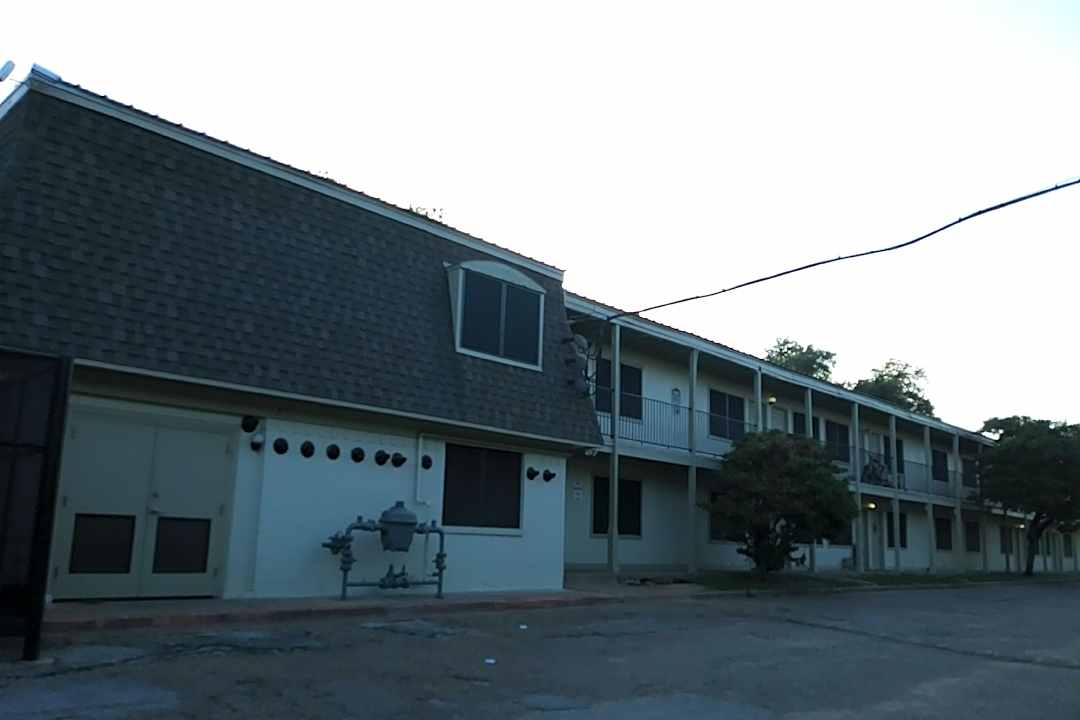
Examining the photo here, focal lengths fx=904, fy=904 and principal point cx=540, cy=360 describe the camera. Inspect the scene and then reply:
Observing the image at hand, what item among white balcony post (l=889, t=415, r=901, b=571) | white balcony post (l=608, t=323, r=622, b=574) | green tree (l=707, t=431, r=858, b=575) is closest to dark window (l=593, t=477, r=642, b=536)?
white balcony post (l=608, t=323, r=622, b=574)

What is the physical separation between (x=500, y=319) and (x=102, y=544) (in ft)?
22.9

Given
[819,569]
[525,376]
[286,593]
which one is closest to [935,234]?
[525,376]

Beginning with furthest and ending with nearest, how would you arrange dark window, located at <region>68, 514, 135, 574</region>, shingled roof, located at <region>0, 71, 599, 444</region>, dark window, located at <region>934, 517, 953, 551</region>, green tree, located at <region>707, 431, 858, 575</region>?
dark window, located at <region>934, 517, 953, 551</region> < green tree, located at <region>707, 431, 858, 575</region> < dark window, located at <region>68, 514, 135, 574</region> < shingled roof, located at <region>0, 71, 599, 444</region>

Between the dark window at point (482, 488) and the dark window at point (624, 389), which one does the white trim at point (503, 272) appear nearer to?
the dark window at point (482, 488)

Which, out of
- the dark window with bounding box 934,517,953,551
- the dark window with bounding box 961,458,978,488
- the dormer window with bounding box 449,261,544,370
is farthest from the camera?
the dark window with bounding box 961,458,978,488

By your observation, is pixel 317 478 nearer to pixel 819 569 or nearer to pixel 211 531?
pixel 211 531

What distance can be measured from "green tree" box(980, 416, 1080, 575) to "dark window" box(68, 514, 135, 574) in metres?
30.8

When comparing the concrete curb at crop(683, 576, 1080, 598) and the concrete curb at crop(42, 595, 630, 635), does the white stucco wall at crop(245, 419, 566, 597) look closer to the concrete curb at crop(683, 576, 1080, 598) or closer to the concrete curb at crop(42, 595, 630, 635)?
the concrete curb at crop(42, 595, 630, 635)

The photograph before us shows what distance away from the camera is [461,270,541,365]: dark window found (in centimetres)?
1444

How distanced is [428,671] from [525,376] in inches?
310

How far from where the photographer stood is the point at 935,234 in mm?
10297

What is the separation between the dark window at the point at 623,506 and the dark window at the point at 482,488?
5.72 metres

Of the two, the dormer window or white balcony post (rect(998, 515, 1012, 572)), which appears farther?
white balcony post (rect(998, 515, 1012, 572))

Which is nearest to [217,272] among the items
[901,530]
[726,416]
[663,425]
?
[663,425]
